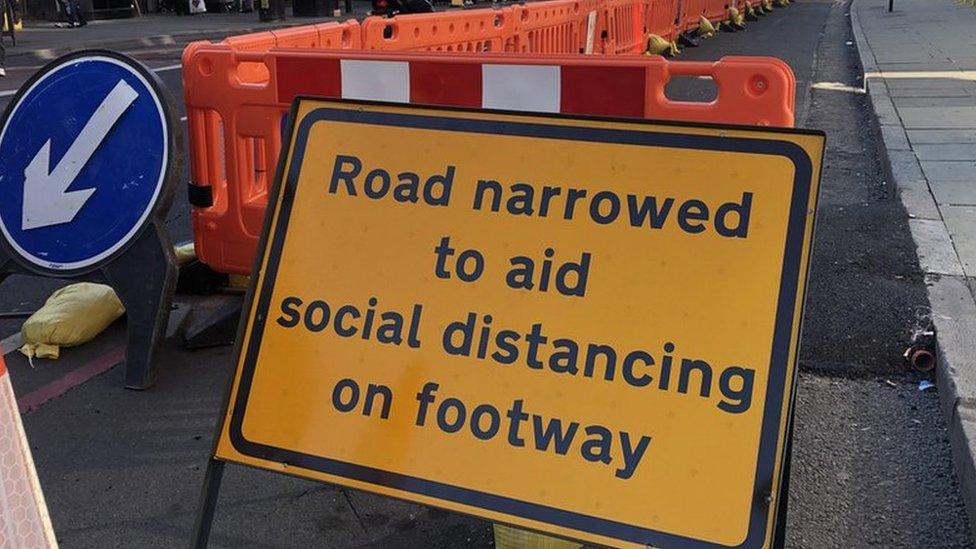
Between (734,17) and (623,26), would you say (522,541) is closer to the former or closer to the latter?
(623,26)

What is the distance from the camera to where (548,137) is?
2.33 metres

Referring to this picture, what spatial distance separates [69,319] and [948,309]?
387cm

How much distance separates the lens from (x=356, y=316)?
2.38 m

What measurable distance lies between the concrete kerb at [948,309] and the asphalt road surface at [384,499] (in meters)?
0.08

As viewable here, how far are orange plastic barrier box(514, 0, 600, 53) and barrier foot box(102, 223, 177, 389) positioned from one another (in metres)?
4.74

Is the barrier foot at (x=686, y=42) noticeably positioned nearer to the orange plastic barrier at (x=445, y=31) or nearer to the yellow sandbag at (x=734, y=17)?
the yellow sandbag at (x=734, y=17)

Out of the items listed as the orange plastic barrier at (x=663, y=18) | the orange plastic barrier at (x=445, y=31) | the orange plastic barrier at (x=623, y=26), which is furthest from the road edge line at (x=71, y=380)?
the orange plastic barrier at (x=663, y=18)

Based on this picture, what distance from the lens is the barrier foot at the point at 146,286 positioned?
3891 mm

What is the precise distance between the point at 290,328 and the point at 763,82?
1.59 meters

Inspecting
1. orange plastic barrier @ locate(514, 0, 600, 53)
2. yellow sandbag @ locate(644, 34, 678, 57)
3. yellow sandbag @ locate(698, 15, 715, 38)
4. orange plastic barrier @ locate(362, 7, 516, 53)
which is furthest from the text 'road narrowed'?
yellow sandbag @ locate(698, 15, 715, 38)

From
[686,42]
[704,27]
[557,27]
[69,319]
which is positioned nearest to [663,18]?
[686,42]

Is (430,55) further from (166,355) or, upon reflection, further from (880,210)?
(880,210)

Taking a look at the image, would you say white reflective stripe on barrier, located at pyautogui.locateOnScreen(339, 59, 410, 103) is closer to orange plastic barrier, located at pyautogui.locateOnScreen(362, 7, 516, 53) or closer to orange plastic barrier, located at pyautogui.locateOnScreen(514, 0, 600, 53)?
orange plastic barrier, located at pyautogui.locateOnScreen(362, 7, 516, 53)

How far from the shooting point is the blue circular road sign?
3.93 meters
